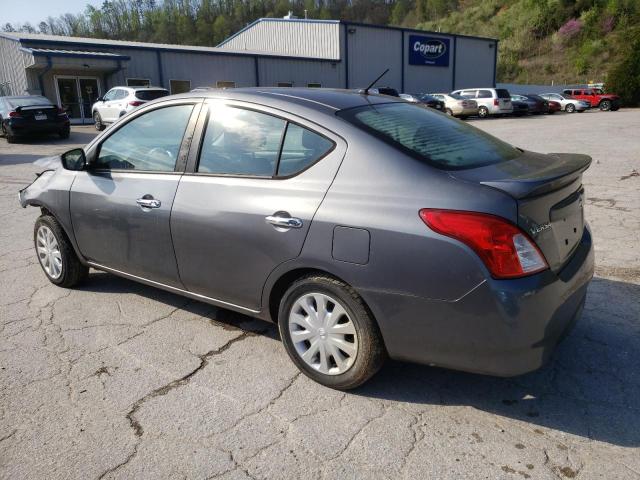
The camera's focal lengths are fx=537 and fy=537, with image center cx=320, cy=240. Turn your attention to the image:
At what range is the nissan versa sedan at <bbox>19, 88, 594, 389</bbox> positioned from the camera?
2432mm

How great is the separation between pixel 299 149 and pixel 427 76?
40.7m

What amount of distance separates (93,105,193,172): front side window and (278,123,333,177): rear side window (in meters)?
0.87

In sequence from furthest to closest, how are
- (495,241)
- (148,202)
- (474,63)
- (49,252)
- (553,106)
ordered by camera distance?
(474,63) → (553,106) → (49,252) → (148,202) → (495,241)

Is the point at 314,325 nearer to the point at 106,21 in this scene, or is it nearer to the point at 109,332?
the point at 109,332

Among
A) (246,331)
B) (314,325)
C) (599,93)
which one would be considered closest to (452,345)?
(314,325)

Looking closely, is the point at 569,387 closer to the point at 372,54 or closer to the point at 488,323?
the point at 488,323

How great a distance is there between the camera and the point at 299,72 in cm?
3359

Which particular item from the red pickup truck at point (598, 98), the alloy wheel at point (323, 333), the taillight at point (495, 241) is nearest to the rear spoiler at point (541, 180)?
the taillight at point (495, 241)

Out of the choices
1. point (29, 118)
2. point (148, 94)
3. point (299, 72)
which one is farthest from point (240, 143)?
point (299, 72)

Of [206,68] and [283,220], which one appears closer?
[283,220]

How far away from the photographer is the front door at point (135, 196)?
139 inches

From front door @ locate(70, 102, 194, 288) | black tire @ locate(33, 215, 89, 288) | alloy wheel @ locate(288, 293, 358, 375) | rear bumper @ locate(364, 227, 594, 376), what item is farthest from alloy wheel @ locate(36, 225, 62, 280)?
rear bumper @ locate(364, 227, 594, 376)

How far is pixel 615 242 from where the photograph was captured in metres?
5.41

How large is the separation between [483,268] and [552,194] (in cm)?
60
